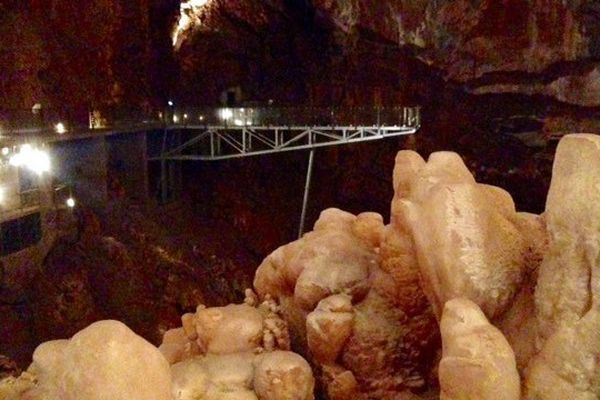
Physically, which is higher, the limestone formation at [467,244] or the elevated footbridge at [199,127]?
the elevated footbridge at [199,127]

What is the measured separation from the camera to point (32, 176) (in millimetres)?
17953

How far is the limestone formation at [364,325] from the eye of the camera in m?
6.99

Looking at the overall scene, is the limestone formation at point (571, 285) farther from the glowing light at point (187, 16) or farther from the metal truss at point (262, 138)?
the glowing light at point (187, 16)

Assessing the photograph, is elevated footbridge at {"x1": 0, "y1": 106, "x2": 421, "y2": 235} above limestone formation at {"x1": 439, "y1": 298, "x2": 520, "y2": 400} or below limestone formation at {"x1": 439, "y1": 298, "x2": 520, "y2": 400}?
above

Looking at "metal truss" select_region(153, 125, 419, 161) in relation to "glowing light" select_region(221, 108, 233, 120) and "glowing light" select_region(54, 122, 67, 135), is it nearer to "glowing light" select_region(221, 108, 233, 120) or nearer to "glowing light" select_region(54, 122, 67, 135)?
"glowing light" select_region(221, 108, 233, 120)

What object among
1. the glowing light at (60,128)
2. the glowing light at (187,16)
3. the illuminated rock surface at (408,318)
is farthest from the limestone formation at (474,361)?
the glowing light at (187,16)

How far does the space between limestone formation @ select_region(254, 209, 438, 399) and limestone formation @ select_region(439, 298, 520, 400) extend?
1.67 meters

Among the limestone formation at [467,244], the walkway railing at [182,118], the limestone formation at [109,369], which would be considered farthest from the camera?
the walkway railing at [182,118]

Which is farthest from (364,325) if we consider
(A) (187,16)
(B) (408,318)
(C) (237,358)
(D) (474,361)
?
(A) (187,16)

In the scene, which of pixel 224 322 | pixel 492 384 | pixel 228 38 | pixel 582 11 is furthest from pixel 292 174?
pixel 492 384

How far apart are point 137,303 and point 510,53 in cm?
1391

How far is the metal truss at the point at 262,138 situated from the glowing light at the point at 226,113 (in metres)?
0.41

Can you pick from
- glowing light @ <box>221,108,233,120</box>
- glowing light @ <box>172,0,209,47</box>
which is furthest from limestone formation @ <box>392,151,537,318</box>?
glowing light @ <box>172,0,209,47</box>

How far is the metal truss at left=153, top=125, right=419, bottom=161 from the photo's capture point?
773 inches
